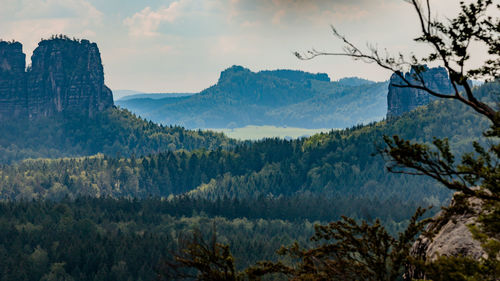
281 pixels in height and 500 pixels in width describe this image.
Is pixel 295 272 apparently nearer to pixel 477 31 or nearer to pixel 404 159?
pixel 404 159

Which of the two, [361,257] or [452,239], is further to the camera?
[361,257]

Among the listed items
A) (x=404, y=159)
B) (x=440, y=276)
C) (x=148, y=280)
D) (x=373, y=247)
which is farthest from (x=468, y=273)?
(x=148, y=280)

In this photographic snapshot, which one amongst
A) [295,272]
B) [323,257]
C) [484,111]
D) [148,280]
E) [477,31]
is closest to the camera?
[484,111]

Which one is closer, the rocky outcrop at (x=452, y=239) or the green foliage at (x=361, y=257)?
the rocky outcrop at (x=452, y=239)

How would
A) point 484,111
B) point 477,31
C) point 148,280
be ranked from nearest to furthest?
point 484,111
point 477,31
point 148,280

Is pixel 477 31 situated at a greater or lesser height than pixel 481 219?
greater

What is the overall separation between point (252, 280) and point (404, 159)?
1168 cm

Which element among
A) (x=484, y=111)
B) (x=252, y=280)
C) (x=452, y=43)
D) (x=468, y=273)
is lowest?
(x=252, y=280)

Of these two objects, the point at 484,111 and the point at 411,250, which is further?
the point at 411,250

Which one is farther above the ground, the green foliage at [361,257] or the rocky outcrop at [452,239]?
the rocky outcrop at [452,239]

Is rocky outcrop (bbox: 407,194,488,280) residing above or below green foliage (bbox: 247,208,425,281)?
above

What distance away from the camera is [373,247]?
126 feet

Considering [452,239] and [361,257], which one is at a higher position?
[452,239]

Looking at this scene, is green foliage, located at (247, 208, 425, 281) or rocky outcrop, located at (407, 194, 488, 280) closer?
rocky outcrop, located at (407, 194, 488, 280)
